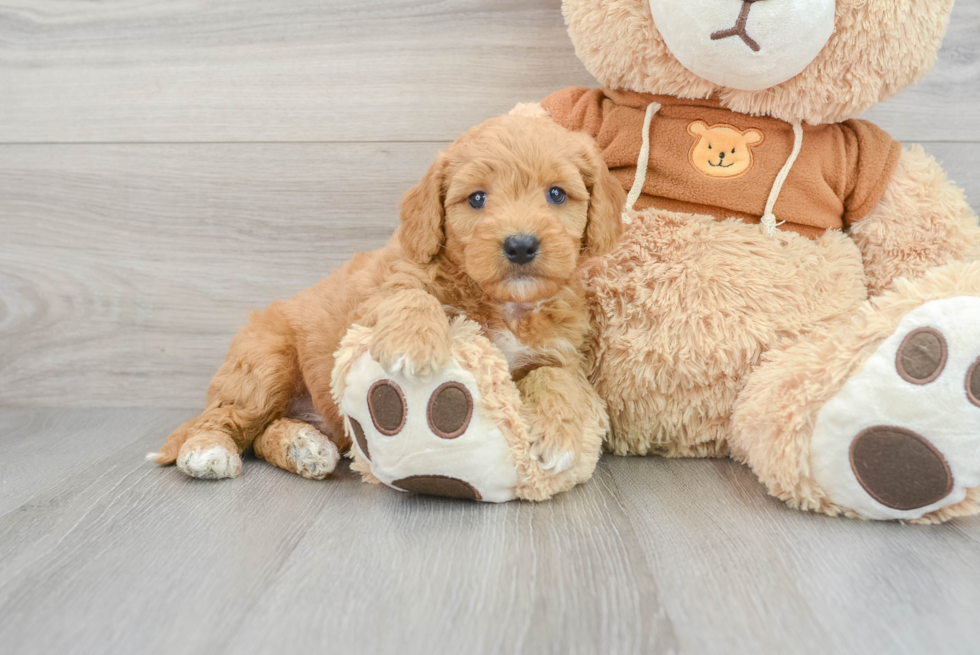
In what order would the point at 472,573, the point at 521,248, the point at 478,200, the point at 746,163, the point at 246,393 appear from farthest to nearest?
the point at 246,393, the point at 746,163, the point at 478,200, the point at 521,248, the point at 472,573

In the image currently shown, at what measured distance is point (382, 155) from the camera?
1798 millimetres

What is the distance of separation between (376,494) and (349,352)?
282 mm

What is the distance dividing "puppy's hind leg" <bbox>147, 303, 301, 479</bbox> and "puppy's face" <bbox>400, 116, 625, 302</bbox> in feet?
1.47

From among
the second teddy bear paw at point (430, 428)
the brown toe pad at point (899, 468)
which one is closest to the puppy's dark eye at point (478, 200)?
the second teddy bear paw at point (430, 428)

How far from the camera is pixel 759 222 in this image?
4.33ft

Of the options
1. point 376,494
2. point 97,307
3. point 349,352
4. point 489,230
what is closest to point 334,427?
point 376,494

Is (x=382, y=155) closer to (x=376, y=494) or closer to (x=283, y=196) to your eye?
(x=283, y=196)

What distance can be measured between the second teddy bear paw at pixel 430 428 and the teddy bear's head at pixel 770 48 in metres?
0.67

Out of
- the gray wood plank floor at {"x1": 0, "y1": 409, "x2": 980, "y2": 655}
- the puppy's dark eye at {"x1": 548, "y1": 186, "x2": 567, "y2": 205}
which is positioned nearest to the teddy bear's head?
the puppy's dark eye at {"x1": 548, "y1": 186, "x2": 567, "y2": 205}

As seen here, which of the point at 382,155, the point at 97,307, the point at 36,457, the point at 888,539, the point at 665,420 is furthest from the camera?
the point at 97,307

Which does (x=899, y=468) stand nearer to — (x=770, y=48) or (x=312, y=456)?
(x=770, y=48)

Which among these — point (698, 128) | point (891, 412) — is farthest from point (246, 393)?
point (891, 412)

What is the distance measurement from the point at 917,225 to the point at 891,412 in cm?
50

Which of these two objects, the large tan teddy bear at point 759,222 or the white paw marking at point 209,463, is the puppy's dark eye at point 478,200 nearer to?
the large tan teddy bear at point 759,222
